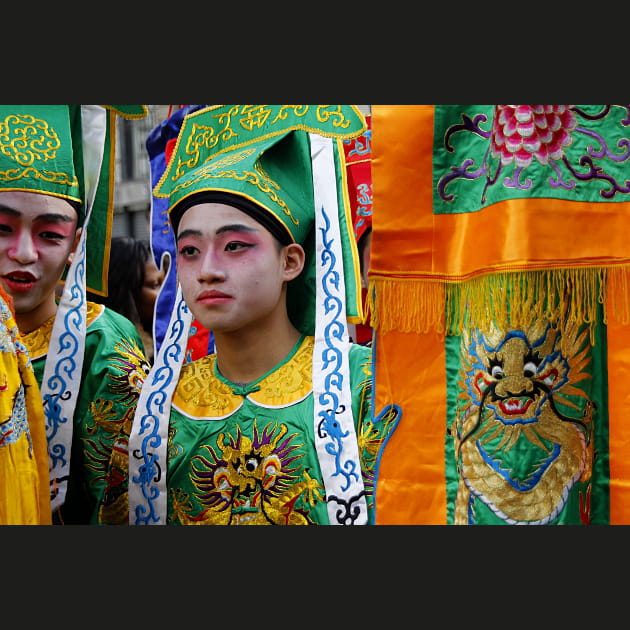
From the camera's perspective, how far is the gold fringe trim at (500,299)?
2.84 m

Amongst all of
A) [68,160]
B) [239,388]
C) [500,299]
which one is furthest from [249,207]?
[500,299]

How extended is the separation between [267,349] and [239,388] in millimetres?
155

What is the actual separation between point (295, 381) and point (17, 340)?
853 mm

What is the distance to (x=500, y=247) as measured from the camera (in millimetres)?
2863

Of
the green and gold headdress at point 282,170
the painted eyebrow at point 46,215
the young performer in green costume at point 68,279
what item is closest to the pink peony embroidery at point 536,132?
the green and gold headdress at point 282,170

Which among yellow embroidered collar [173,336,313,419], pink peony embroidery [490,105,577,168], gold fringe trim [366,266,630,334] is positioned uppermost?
pink peony embroidery [490,105,577,168]

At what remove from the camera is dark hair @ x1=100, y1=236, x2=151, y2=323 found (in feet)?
11.5

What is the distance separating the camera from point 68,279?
339cm

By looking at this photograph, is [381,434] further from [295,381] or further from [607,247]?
[607,247]

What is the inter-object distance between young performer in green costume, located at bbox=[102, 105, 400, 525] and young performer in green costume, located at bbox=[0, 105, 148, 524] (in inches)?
7.1

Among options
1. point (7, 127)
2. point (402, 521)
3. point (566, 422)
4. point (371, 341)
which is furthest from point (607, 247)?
point (7, 127)

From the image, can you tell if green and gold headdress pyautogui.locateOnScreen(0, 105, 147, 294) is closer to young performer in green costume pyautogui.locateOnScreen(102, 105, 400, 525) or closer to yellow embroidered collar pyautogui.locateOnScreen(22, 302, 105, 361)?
yellow embroidered collar pyautogui.locateOnScreen(22, 302, 105, 361)

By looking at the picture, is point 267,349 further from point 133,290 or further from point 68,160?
point 68,160

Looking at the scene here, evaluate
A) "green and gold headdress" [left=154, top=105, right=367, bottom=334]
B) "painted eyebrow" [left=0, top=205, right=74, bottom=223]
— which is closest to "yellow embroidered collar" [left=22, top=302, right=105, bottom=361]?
"painted eyebrow" [left=0, top=205, right=74, bottom=223]
